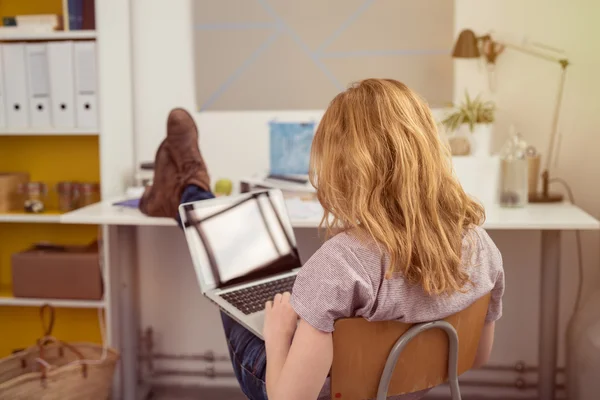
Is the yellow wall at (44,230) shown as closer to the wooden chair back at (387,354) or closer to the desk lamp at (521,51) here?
the desk lamp at (521,51)

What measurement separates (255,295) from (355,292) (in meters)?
0.58

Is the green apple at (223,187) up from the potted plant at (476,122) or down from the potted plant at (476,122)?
down

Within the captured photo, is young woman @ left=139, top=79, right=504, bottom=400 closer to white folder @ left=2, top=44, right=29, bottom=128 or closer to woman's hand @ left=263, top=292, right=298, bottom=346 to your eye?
woman's hand @ left=263, top=292, right=298, bottom=346

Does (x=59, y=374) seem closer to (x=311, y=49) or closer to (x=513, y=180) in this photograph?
(x=311, y=49)

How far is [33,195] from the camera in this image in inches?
105

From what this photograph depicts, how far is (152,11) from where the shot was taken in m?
2.67

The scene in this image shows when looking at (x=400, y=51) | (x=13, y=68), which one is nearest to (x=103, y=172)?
(x=13, y=68)

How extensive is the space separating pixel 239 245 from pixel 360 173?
28.3 inches

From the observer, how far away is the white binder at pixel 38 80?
98.5 inches

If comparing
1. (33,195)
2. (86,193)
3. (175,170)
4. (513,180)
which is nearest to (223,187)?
(175,170)

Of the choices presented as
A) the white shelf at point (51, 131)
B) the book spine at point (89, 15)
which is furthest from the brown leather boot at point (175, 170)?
the book spine at point (89, 15)

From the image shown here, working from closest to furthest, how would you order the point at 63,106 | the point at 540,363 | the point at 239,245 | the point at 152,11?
1. the point at 239,245
2. the point at 540,363
3. the point at 63,106
4. the point at 152,11

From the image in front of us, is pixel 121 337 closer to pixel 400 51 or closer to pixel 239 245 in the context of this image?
pixel 239 245

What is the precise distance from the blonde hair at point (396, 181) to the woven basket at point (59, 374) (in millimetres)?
1336
